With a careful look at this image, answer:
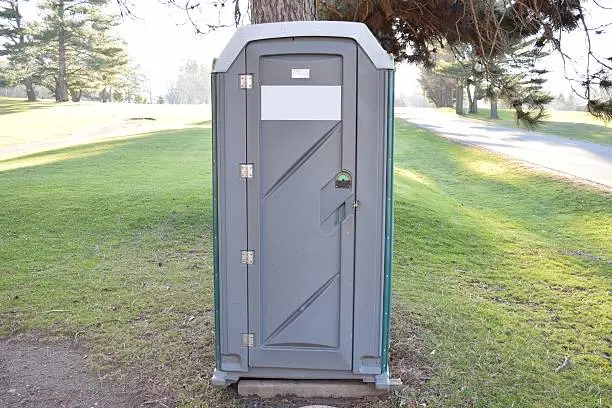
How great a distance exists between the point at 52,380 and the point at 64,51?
47220mm

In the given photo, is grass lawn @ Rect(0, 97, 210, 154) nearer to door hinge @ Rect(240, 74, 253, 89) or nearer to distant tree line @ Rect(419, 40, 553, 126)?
distant tree line @ Rect(419, 40, 553, 126)

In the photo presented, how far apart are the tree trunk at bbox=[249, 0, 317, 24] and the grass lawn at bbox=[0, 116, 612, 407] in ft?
8.02

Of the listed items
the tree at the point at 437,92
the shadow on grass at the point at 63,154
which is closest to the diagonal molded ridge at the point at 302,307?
the shadow on grass at the point at 63,154

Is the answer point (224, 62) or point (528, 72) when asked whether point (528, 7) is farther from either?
point (224, 62)

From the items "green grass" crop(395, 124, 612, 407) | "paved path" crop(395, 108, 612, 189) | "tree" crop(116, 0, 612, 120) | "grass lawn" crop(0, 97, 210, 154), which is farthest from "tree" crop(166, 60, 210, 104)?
"tree" crop(116, 0, 612, 120)

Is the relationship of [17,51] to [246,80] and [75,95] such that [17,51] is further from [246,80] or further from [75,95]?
[246,80]

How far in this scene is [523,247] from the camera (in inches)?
311

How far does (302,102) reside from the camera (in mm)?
3080

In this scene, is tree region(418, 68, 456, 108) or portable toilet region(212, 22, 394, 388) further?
tree region(418, 68, 456, 108)

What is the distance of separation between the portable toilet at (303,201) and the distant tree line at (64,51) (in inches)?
1534

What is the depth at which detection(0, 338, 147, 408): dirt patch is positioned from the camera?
11.4 feet

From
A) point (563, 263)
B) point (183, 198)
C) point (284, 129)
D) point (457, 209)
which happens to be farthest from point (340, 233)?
point (457, 209)

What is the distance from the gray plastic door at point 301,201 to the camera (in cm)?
305

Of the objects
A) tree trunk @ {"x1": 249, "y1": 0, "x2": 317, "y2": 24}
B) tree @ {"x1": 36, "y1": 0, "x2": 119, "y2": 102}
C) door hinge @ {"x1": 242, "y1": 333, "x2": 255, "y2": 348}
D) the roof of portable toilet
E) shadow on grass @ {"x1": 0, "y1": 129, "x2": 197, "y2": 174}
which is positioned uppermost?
tree @ {"x1": 36, "y1": 0, "x2": 119, "y2": 102}
